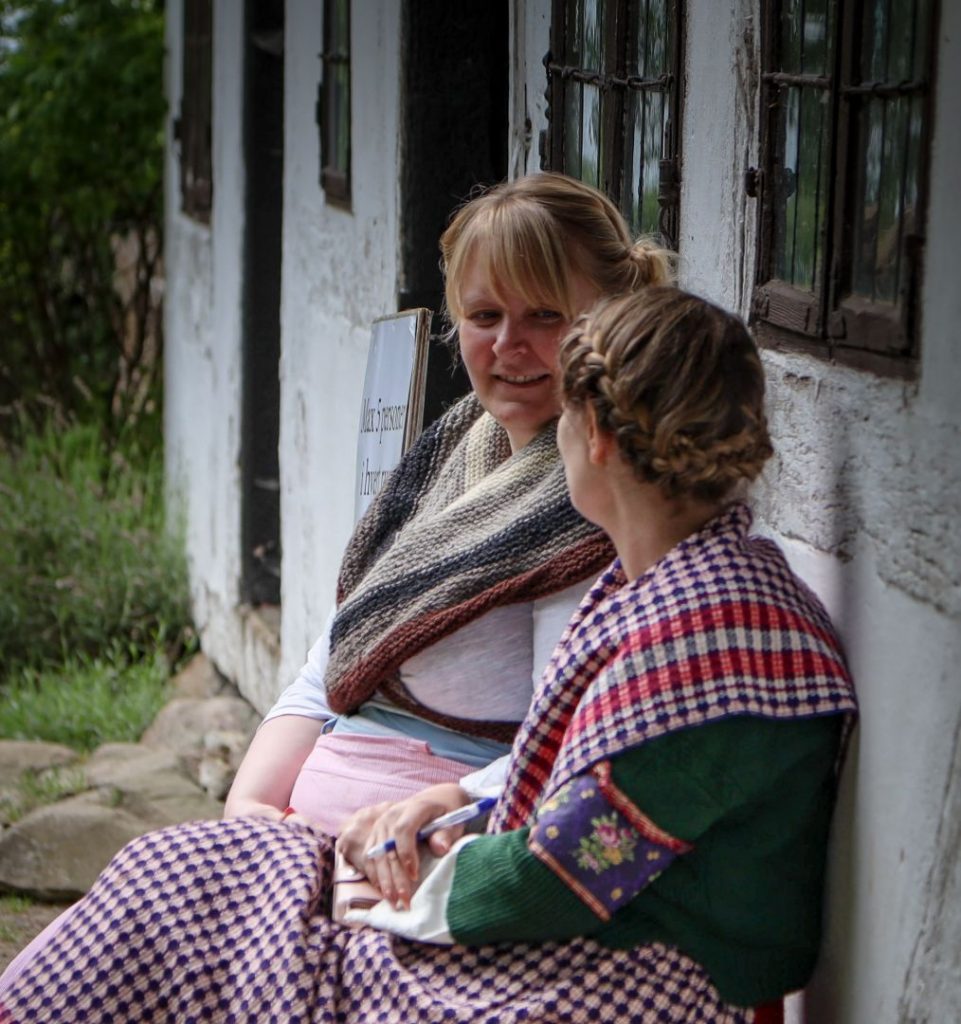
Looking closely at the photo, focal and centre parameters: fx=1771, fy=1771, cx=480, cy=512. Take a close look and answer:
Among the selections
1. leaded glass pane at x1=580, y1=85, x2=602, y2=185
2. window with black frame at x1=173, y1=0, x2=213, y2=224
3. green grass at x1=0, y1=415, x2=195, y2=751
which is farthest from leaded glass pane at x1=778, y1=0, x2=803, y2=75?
window with black frame at x1=173, y1=0, x2=213, y2=224

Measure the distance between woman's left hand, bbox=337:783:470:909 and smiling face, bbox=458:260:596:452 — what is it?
22.4 inches

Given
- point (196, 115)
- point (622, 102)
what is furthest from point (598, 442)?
point (196, 115)

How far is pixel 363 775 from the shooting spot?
8.12ft

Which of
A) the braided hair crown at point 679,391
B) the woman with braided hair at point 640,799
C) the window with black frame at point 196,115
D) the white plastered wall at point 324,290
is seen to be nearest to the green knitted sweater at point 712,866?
the woman with braided hair at point 640,799

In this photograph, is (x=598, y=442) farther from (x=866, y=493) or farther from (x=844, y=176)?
(x=844, y=176)

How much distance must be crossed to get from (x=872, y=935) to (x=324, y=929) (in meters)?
0.63

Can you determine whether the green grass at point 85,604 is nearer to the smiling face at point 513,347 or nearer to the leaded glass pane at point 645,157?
the leaded glass pane at point 645,157

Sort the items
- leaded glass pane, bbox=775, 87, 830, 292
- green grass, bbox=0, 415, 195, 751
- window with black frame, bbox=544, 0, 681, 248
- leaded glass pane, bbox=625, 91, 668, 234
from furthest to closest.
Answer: green grass, bbox=0, 415, 195, 751 < leaded glass pane, bbox=625, 91, 668, 234 < window with black frame, bbox=544, 0, 681, 248 < leaded glass pane, bbox=775, 87, 830, 292

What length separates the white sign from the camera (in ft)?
10.6

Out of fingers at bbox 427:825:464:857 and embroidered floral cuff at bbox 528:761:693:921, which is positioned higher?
embroidered floral cuff at bbox 528:761:693:921

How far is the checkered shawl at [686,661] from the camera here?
1.86 meters

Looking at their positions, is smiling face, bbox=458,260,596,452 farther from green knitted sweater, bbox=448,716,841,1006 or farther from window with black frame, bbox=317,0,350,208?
window with black frame, bbox=317,0,350,208

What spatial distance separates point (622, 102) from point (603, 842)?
1.58 m

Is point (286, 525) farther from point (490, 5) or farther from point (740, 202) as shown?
point (740, 202)
